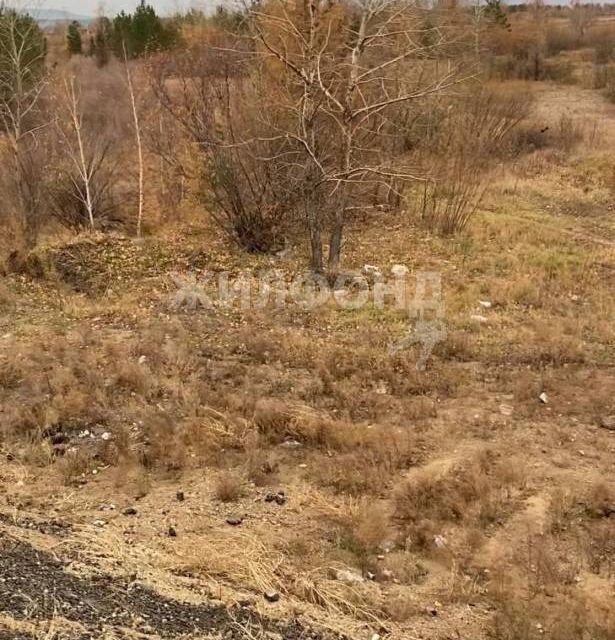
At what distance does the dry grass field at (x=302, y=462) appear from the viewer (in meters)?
3.78

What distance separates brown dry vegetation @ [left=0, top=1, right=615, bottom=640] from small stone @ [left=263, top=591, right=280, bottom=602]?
0.03m

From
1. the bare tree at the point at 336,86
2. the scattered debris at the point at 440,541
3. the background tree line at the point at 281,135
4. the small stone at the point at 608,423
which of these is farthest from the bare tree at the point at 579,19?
the scattered debris at the point at 440,541

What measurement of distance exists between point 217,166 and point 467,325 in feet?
15.2

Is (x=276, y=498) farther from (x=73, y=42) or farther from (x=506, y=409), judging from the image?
(x=73, y=42)

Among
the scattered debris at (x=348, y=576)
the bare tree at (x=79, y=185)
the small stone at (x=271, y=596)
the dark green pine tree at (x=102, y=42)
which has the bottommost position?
the scattered debris at (x=348, y=576)

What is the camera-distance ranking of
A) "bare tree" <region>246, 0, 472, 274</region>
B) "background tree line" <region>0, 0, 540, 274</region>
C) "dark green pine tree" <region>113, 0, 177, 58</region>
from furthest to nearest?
1. "dark green pine tree" <region>113, 0, 177, 58</region>
2. "background tree line" <region>0, 0, 540, 274</region>
3. "bare tree" <region>246, 0, 472, 274</region>

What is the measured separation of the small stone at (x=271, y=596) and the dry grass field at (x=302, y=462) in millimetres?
17

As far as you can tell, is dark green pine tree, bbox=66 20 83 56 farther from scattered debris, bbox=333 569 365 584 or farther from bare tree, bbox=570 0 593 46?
scattered debris, bbox=333 569 365 584

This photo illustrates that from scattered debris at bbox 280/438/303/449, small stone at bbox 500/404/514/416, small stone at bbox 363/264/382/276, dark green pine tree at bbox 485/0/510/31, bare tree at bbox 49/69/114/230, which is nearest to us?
scattered debris at bbox 280/438/303/449

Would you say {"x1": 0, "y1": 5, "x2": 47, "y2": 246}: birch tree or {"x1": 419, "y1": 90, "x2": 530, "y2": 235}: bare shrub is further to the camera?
{"x1": 419, "y1": 90, "x2": 530, "y2": 235}: bare shrub

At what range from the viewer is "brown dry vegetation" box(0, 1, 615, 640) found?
157 inches

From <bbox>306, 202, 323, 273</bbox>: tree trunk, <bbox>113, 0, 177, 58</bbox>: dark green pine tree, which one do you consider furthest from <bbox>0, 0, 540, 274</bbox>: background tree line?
<bbox>113, 0, 177, 58</bbox>: dark green pine tree

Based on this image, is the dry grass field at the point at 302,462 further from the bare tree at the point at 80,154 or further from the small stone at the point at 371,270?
the bare tree at the point at 80,154

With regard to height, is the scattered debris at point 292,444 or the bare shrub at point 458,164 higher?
the bare shrub at point 458,164
